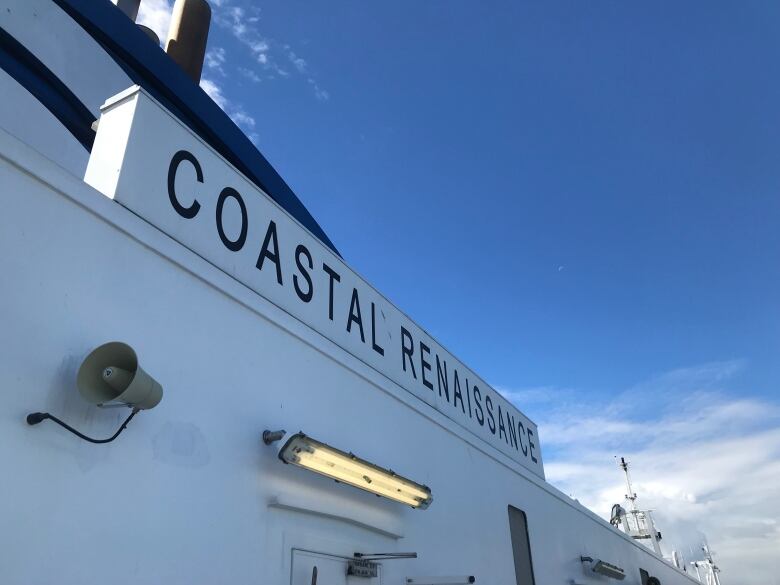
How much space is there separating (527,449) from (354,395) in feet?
16.3

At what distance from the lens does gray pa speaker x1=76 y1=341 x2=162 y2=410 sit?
105 inches

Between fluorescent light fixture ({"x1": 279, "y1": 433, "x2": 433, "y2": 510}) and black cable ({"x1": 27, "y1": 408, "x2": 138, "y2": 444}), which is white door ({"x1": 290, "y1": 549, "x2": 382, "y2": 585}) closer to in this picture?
fluorescent light fixture ({"x1": 279, "y1": 433, "x2": 433, "y2": 510})

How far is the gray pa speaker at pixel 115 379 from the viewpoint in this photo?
105 inches

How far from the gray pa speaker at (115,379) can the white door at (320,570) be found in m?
1.60

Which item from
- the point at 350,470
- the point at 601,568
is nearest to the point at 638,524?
the point at 601,568

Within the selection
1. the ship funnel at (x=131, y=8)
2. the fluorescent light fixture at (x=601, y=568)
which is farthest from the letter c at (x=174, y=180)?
the fluorescent light fixture at (x=601, y=568)

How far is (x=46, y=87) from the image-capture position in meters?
6.06

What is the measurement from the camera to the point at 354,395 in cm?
487

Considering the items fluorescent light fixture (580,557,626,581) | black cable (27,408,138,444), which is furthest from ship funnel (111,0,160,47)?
fluorescent light fixture (580,557,626,581)

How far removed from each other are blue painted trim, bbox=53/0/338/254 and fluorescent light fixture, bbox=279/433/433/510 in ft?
13.9

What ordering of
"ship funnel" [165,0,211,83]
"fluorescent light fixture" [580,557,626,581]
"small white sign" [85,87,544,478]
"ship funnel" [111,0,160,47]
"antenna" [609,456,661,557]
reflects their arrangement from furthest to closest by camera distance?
"antenna" [609,456,661,557]
"ship funnel" [165,0,211,83]
"fluorescent light fixture" [580,557,626,581]
"ship funnel" [111,0,160,47]
"small white sign" [85,87,544,478]

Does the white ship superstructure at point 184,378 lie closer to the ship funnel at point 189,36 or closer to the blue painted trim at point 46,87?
the blue painted trim at point 46,87

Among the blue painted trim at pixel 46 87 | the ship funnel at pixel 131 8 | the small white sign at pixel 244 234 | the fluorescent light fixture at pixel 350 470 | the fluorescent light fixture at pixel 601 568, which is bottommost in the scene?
the fluorescent light fixture at pixel 601 568

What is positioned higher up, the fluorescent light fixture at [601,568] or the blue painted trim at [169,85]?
the blue painted trim at [169,85]
